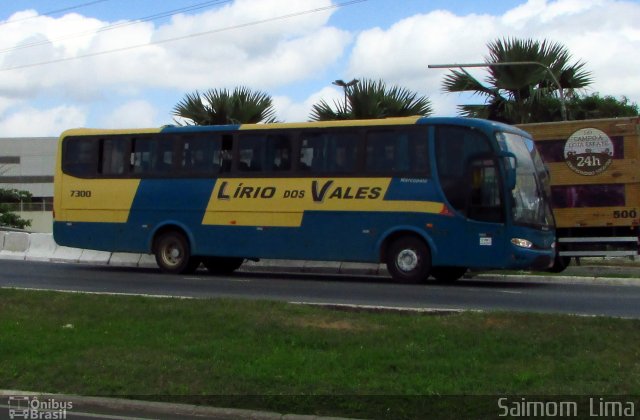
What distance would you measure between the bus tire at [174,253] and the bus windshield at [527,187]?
7.26 metres

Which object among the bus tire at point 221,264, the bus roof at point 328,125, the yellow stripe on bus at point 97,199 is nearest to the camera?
the bus roof at point 328,125

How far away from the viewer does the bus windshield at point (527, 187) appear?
1842 centimetres

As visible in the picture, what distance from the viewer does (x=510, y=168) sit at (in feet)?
60.3

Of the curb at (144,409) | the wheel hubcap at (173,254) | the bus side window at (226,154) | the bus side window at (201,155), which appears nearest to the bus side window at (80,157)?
the bus side window at (201,155)

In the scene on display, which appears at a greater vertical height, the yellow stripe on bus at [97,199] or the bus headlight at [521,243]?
the yellow stripe on bus at [97,199]

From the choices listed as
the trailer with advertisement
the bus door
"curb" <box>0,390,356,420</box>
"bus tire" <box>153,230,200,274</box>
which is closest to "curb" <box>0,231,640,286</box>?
the trailer with advertisement

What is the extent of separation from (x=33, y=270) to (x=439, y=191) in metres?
9.26

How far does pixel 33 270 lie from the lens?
21766 millimetres

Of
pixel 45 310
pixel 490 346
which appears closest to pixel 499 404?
pixel 490 346

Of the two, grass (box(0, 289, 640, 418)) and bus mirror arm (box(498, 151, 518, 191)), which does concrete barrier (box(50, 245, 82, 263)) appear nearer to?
bus mirror arm (box(498, 151, 518, 191))

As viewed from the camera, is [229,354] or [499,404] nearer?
[499,404]

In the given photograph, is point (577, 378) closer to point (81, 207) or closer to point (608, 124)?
point (608, 124)

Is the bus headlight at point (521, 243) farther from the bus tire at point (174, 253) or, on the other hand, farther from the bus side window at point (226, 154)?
the bus tire at point (174, 253)

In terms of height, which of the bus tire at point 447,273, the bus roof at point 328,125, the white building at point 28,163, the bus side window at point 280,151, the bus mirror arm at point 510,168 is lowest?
the bus tire at point 447,273
